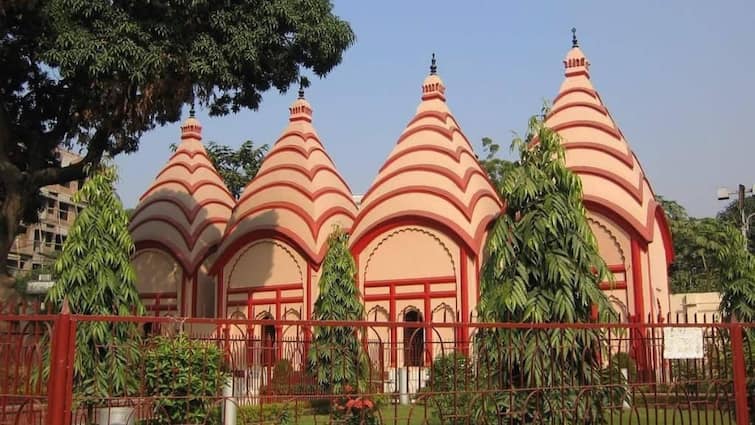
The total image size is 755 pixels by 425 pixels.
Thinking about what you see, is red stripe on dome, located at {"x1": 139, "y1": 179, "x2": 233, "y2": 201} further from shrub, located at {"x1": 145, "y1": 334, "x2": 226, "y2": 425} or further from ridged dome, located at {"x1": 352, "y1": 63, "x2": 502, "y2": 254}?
shrub, located at {"x1": 145, "y1": 334, "x2": 226, "y2": 425}

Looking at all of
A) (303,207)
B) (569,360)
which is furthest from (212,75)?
(569,360)

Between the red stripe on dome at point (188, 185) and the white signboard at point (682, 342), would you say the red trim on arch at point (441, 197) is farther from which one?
the white signboard at point (682, 342)

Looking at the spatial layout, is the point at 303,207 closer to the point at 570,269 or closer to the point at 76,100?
the point at 76,100

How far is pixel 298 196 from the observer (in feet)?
60.4

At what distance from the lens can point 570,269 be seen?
7824mm

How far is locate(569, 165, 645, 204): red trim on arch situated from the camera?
1508cm

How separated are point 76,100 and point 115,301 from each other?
462 cm

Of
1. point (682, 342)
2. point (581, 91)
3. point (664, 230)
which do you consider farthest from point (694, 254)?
point (682, 342)

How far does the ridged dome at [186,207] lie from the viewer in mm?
19828

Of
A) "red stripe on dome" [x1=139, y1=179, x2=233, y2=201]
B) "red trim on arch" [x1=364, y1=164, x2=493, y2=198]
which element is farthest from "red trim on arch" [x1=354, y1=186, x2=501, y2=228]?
"red stripe on dome" [x1=139, y1=179, x2=233, y2=201]

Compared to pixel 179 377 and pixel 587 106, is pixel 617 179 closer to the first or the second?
pixel 587 106

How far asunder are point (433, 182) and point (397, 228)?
3.98ft

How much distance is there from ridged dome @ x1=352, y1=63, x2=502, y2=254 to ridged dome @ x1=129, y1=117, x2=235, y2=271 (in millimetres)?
5118

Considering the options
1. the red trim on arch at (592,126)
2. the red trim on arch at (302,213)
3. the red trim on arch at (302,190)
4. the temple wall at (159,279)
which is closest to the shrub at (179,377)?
the red trim on arch at (302,213)
